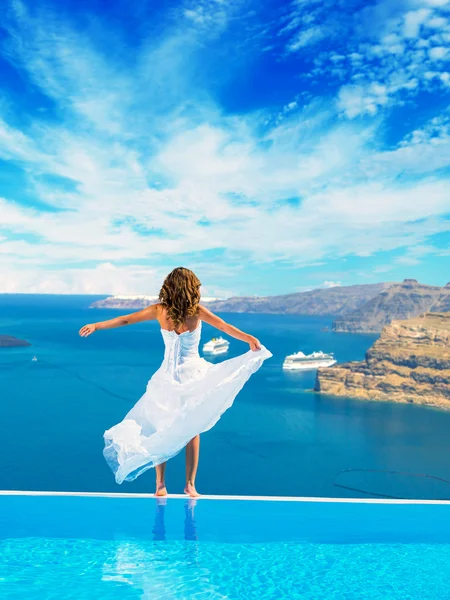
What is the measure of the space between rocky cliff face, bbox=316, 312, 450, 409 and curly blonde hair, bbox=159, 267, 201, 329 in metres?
40.3

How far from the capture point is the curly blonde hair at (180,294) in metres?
2.24

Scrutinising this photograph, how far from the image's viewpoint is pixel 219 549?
2266mm

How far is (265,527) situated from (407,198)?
70.1 meters

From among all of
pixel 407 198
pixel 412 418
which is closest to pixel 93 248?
pixel 407 198

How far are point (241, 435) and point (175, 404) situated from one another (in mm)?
32269

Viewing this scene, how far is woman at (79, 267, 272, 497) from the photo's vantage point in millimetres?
2340

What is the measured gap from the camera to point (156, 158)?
193 feet

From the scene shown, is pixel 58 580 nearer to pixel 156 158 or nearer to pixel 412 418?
pixel 412 418

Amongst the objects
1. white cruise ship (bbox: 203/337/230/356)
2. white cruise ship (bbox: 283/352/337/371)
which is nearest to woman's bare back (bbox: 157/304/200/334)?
white cruise ship (bbox: 283/352/337/371)

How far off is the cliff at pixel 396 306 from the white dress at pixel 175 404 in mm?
77163

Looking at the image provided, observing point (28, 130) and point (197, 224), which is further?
point (197, 224)

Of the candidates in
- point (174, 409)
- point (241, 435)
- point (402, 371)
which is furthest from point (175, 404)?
point (402, 371)

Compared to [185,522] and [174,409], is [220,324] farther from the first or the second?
[185,522]

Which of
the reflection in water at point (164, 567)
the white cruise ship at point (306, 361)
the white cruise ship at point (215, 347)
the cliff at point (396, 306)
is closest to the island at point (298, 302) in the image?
the cliff at point (396, 306)
